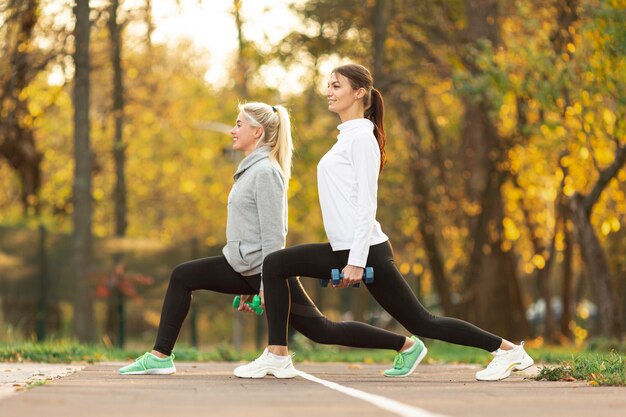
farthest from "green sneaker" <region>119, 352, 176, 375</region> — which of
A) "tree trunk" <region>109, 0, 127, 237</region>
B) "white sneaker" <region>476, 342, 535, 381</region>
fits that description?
"tree trunk" <region>109, 0, 127, 237</region>

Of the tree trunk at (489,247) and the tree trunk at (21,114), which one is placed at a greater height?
the tree trunk at (21,114)

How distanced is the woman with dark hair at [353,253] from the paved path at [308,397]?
25 centimetres

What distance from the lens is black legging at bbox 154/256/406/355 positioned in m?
8.95

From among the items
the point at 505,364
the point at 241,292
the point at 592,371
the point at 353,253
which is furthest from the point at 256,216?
the point at 592,371

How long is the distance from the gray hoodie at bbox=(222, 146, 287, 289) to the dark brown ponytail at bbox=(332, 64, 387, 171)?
712 millimetres

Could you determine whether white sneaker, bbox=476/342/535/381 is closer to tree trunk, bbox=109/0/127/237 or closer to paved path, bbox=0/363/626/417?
paved path, bbox=0/363/626/417

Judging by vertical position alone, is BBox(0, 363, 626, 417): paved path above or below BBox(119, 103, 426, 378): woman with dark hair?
below

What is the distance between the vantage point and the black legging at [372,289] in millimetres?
8500

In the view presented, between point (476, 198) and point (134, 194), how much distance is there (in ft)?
78.4

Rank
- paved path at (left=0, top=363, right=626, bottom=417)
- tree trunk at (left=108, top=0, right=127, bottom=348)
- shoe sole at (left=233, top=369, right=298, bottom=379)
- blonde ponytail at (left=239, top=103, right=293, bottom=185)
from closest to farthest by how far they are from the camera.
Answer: paved path at (left=0, top=363, right=626, bottom=417) → shoe sole at (left=233, top=369, right=298, bottom=379) → blonde ponytail at (left=239, top=103, right=293, bottom=185) → tree trunk at (left=108, top=0, right=127, bottom=348)

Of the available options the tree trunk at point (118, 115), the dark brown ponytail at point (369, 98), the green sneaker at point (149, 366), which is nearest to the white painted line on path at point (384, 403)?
the green sneaker at point (149, 366)

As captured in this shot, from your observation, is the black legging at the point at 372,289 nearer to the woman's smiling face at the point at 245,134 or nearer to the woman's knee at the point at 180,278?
the woman's knee at the point at 180,278

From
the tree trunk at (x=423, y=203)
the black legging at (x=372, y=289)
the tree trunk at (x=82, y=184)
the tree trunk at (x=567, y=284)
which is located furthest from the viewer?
the tree trunk at (x=567, y=284)

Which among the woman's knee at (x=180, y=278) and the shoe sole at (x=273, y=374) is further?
the woman's knee at (x=180, y=278)
